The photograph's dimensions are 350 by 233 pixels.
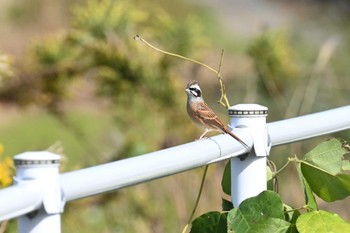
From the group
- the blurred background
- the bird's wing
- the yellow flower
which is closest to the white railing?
the bird's wing

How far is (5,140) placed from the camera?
8211mm

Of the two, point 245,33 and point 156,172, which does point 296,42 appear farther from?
point 156,172

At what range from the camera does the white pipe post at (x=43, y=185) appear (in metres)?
1.06

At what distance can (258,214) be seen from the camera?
1.41 metres

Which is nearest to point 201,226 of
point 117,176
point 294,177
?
point 117,176

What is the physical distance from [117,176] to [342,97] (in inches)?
145

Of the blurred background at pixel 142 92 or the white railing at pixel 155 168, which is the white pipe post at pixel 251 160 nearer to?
the white railing at pixel 155 168

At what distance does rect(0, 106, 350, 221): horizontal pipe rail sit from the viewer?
1.03m

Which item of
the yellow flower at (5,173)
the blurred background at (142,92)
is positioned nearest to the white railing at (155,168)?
the yellow flower at (5,173)

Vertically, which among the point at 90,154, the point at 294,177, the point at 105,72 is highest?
the point at 105,72

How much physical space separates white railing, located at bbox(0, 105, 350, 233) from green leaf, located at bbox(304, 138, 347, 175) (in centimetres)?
3

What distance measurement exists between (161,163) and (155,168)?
2cm

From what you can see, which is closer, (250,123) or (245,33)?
(250,123)

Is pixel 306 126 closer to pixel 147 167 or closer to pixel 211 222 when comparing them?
pixel 211 222
